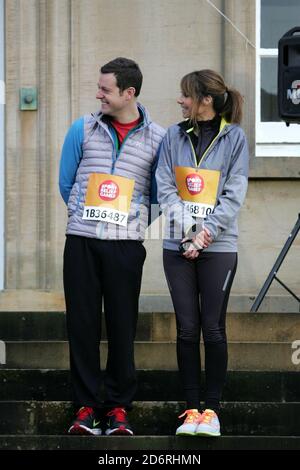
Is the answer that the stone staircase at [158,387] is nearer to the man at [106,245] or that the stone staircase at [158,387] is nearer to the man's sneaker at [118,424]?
the man's sneaker at [118,424]

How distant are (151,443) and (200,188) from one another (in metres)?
1.40

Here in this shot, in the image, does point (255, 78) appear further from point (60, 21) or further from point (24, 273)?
point (24, 273)

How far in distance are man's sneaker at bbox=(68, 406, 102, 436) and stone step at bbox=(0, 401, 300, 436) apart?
0.92ft

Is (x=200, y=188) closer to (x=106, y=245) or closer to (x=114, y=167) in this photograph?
(x=114, y=167)

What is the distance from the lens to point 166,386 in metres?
8.84

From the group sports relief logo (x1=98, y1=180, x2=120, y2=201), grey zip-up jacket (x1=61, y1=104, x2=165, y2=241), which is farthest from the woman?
sports relief logo (x1=98, y1=180, x2=120, y2=201)

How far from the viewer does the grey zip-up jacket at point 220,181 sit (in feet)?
26.0

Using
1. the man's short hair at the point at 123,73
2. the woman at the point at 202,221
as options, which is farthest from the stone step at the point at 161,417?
the man's short hair at the point at 123,73

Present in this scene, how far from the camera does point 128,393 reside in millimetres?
8008

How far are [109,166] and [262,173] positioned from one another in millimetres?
3550

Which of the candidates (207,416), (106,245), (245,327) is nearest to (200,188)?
(106,245)

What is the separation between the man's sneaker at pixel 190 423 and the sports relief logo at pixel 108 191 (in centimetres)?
123

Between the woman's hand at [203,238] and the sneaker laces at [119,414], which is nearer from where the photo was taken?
the woman's hand at [203,238]

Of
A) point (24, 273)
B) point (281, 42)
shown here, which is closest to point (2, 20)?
point (24, 273)
